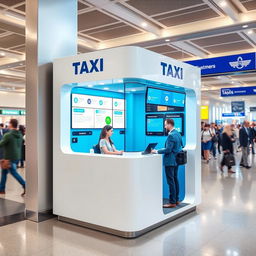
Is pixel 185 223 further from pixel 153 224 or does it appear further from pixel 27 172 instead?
pixel 27 172

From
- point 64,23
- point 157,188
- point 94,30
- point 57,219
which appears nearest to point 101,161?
point 157,188

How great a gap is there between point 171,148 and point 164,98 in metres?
1.48

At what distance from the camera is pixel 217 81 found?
15.5 metres

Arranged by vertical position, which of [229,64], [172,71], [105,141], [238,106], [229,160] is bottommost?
[229,160]

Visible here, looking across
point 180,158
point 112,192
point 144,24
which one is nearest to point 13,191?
point 112,192

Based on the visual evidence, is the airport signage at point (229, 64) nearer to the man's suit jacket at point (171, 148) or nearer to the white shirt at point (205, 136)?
the white shirt at point (205, 136)

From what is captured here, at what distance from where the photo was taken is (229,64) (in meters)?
7.50

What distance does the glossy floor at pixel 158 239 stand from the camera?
3359mm

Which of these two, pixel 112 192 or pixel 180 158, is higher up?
pixel 180 158

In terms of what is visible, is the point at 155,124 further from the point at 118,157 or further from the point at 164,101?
the point at 118,157

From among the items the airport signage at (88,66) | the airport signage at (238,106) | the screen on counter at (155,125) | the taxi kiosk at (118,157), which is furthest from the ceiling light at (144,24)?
the airport signage at (238,106)

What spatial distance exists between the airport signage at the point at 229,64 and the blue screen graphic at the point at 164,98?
2145 millimetres

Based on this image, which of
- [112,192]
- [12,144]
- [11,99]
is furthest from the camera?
[11,99]

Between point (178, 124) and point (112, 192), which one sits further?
point (178, 124)
